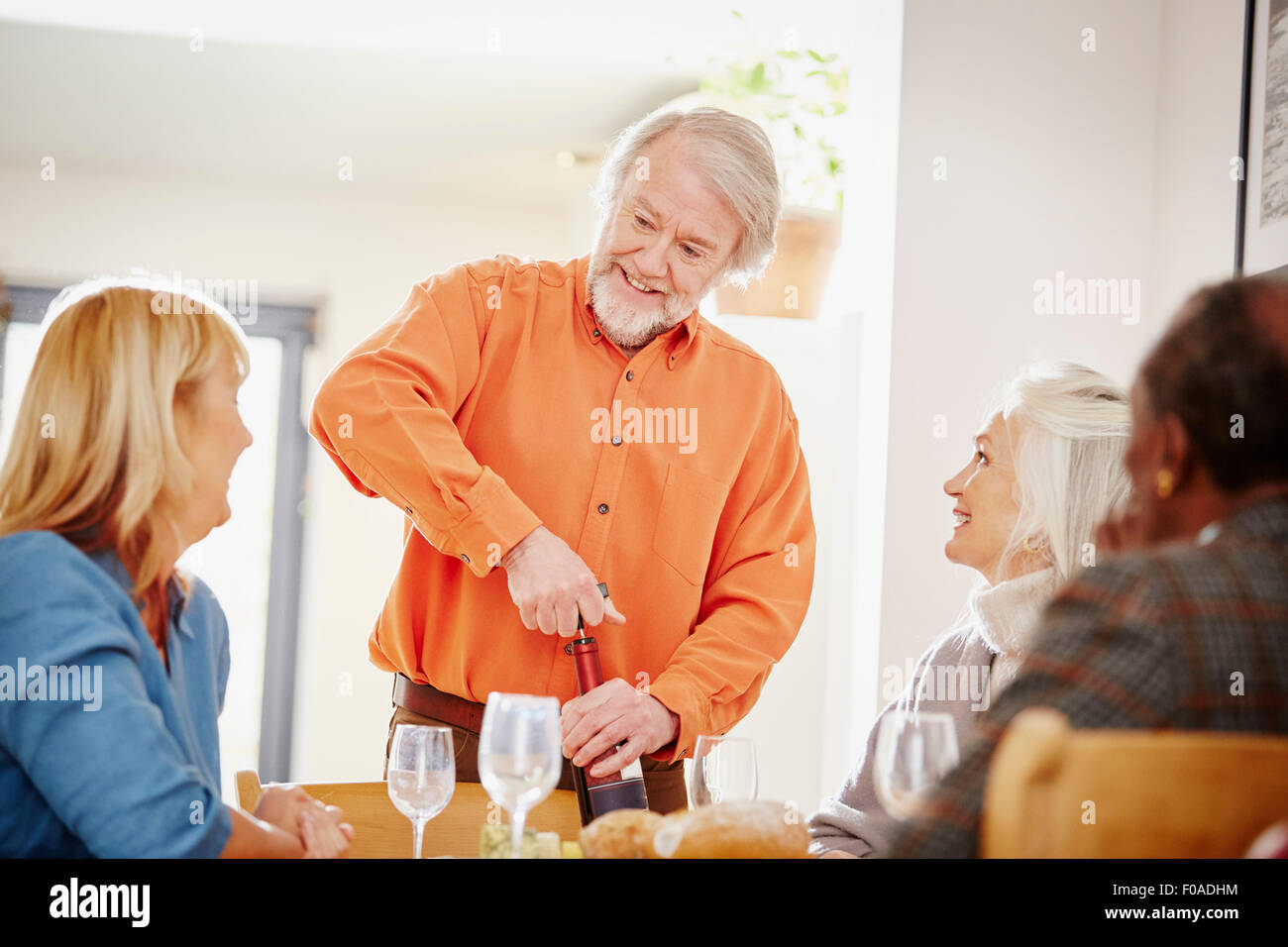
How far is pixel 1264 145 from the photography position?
77.5 inches

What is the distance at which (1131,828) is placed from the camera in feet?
2.36

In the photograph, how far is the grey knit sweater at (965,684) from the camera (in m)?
1.56

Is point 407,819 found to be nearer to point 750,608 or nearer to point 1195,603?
point 750,608

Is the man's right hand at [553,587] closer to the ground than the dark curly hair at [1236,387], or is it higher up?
closer to the ground

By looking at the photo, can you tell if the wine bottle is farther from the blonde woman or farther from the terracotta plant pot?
the terracotta plant pot

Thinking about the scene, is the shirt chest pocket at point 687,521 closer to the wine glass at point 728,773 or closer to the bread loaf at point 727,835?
the wine glass at point 728,773

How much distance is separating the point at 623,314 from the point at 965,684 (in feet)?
2.42

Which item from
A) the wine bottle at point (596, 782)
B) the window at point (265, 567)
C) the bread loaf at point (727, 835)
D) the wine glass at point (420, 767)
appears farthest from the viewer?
the window at point (265, 567)

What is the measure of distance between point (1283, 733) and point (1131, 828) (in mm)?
142

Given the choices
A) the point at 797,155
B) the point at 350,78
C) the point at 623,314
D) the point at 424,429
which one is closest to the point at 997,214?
the point at 797,155

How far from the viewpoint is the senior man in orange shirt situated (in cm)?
165

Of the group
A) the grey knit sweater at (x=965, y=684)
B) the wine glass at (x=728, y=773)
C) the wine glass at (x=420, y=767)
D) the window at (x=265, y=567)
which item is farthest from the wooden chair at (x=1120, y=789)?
the window at (x=265, y=567)
